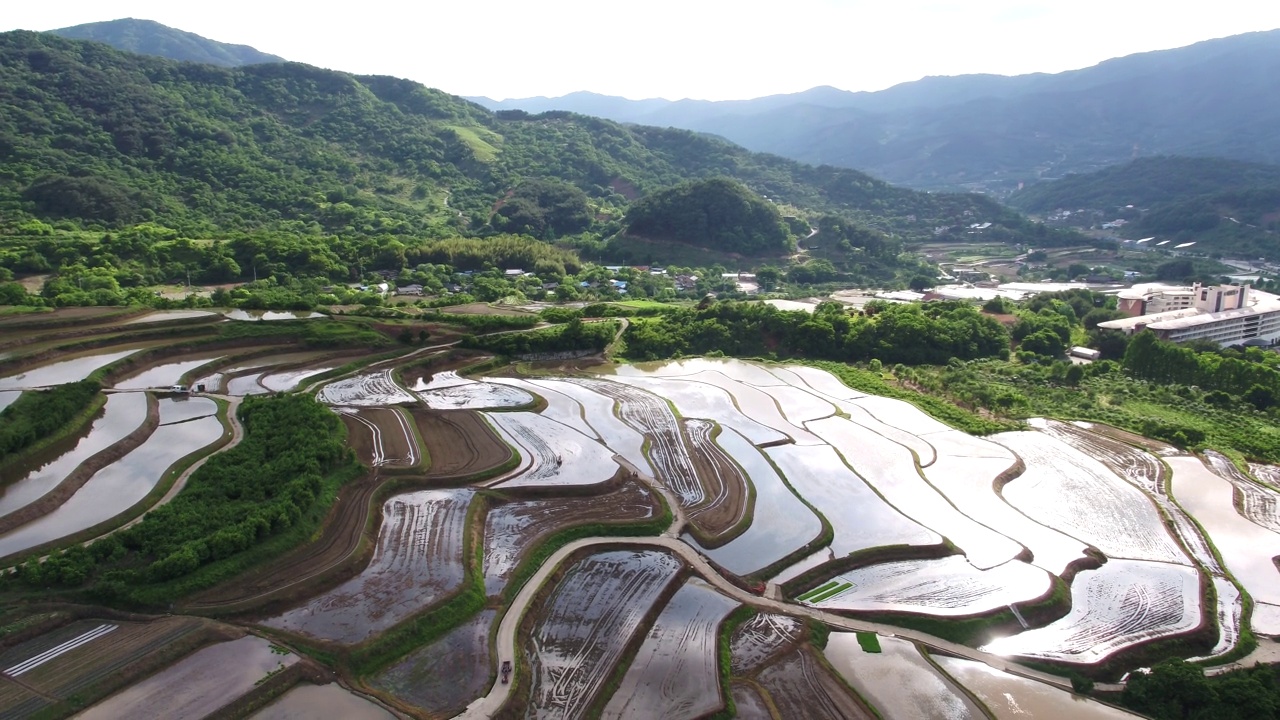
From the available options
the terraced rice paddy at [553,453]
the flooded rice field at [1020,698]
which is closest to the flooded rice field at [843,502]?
the flooded rice field at [1020,698]

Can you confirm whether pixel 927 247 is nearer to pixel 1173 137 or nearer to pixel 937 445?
pixel 937 445

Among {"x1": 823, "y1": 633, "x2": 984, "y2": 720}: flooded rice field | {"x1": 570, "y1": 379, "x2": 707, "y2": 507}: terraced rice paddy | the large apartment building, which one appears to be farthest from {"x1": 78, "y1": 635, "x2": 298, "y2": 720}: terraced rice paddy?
the large apartment building

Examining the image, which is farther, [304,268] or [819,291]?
[819,291]

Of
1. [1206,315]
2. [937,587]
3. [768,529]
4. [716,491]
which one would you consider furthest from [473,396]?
[1206,315]

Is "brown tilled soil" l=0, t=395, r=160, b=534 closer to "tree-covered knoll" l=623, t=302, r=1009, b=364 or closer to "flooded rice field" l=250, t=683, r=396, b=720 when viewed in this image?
"flooded rice field" l=250, t=683, r=396, b=720

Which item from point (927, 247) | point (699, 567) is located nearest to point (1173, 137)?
point (927, 247)

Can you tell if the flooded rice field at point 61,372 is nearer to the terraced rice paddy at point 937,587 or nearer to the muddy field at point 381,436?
the muddy field at point 381,436
